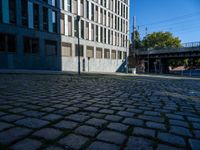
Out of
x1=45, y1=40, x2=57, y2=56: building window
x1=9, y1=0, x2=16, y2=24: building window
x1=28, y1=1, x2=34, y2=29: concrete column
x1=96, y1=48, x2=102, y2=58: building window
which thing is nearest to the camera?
x1=9, y1=0, x2=16, y2=24: building window

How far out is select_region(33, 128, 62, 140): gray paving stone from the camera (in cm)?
243

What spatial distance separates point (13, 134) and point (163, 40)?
6821 centimetres

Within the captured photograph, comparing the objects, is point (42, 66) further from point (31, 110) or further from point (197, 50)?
point (197, 50)

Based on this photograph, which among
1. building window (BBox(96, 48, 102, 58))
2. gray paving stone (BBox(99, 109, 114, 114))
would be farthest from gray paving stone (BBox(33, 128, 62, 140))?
building window (BBox(96, 48, 102, 58))

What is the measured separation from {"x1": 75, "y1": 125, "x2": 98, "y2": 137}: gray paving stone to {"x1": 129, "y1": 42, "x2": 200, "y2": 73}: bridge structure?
147 feet

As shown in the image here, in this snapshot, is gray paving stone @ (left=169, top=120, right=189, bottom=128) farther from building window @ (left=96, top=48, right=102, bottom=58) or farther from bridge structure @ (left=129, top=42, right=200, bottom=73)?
bridge structure @ (left=129, top=42, right=200, bottom=73)

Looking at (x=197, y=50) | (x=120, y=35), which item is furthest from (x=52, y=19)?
(x=197, y=50)

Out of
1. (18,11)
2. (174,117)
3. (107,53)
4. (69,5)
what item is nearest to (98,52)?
(107,53)

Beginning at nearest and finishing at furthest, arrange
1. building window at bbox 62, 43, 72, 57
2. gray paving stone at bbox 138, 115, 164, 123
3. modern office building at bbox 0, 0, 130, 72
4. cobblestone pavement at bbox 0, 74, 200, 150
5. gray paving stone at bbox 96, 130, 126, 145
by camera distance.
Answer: cobblestone pavement at bbox 0, 74, 200, 150, gray paving stone at bbox 96, 130, 126, 145, gray paving stone at bbox 138, 115, 164, 123, modern office building at bbox 0, 0, 130, 72, building window at bbox 62, 43, 72, 57

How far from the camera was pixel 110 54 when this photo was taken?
40.8m

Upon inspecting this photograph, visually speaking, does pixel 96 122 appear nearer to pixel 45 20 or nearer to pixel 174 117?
pixel 174 117

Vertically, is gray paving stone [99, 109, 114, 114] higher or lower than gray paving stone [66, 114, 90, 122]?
lower

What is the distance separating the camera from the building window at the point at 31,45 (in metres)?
22.3

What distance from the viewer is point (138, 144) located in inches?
91.0
